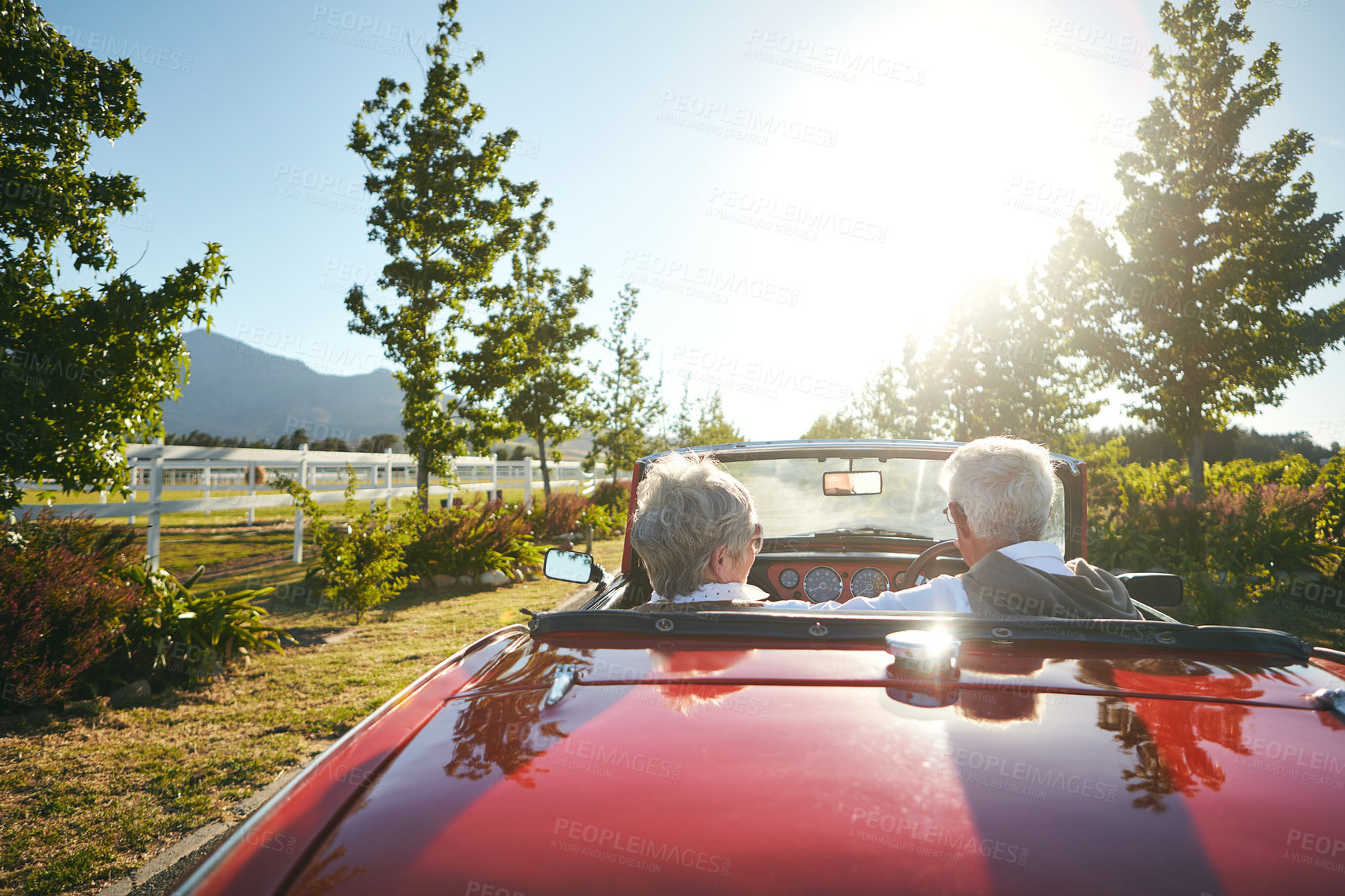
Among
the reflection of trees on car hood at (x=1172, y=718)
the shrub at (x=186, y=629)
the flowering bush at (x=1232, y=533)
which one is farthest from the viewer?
the flowering bush at (x=1232, y=533)

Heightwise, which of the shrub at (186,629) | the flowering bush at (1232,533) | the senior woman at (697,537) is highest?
the senior woman at (697,537)

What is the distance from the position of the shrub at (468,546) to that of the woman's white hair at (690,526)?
31.1 feet

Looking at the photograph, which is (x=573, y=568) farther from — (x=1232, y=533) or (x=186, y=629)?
(x=1232, y=533)

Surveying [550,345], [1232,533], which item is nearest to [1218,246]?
[1232,533]

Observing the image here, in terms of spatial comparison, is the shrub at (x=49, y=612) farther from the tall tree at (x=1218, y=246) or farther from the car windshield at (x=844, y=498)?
the tall tree at (x=1218, y=246)

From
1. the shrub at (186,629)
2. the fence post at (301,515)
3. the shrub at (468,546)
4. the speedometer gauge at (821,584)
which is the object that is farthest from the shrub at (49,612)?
the fence post at (301,515)

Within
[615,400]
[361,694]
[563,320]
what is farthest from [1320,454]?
[361,694]

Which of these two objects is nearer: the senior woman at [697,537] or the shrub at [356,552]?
the senior woman at [697,537]

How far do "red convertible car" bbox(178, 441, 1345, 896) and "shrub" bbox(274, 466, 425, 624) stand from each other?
714cm

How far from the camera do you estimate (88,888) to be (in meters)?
3.04

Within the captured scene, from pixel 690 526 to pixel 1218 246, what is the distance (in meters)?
19.4

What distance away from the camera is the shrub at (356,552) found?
26.7 feet

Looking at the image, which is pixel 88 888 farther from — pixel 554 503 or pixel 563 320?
pixel 563 320

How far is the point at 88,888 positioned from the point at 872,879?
3.78 m
